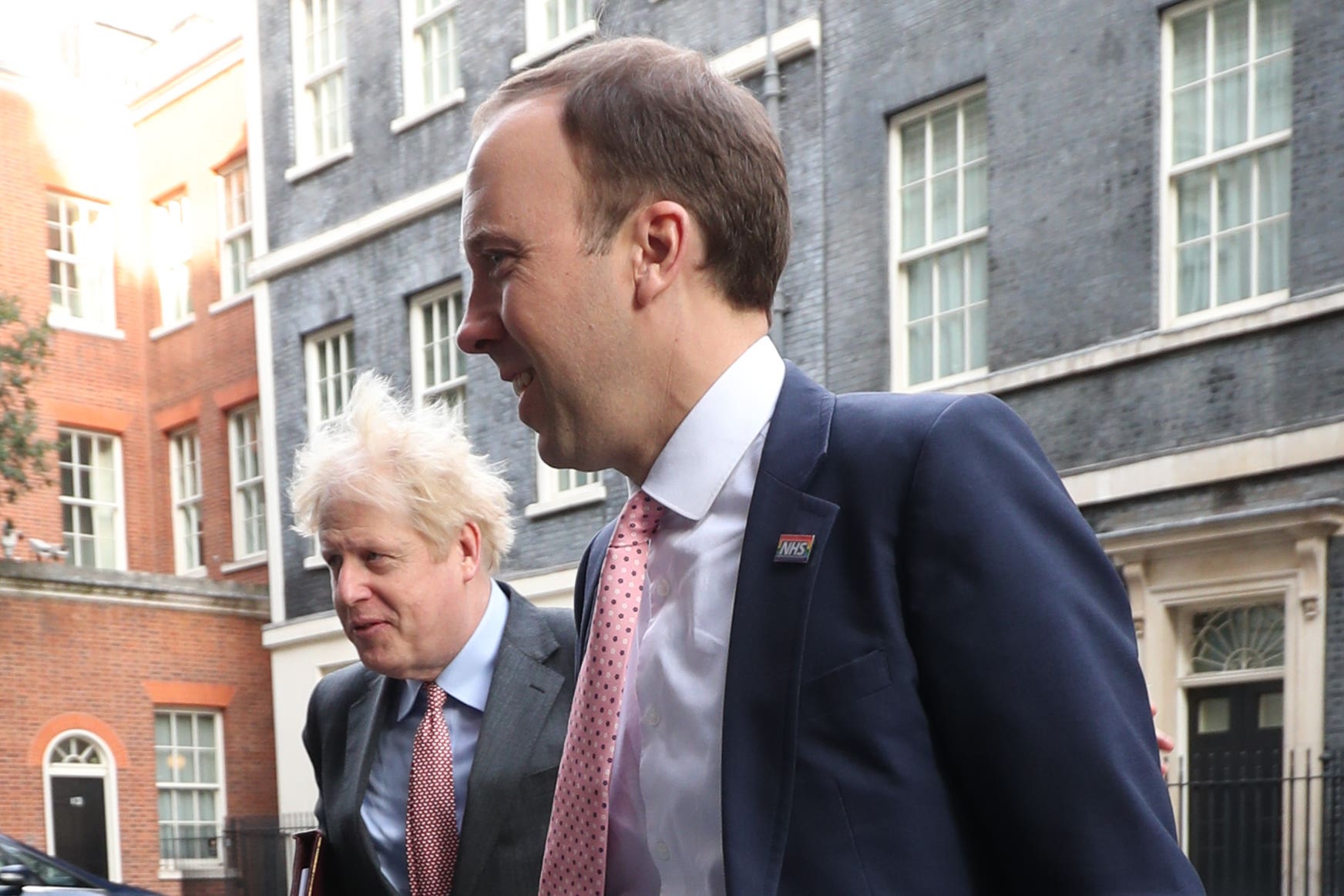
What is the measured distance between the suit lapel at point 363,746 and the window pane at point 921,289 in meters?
8.43

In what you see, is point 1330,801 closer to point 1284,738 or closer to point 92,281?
point 1284,738

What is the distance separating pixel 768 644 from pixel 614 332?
0.32m

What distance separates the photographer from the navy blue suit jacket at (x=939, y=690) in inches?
49.6

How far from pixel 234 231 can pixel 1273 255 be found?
1308 cm

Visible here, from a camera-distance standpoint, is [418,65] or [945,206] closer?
[945,206]

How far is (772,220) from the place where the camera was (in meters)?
1.57

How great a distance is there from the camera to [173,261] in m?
20.4

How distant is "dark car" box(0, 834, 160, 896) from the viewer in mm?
8625

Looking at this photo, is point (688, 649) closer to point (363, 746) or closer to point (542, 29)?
point (363, 746)

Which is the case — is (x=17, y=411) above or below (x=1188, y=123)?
below

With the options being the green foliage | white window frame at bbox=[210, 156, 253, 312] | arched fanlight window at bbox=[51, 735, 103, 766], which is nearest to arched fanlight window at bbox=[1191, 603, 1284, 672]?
arched fanlight window at bbox=[51, 735, 103, 766]

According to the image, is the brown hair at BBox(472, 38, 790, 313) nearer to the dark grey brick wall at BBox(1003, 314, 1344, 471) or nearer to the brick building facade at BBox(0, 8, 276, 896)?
the dark grey brick wall at BBox(1003, 314, 1344, 471)

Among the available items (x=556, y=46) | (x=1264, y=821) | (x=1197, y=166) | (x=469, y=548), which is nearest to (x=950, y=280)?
(x=1197, y=166)

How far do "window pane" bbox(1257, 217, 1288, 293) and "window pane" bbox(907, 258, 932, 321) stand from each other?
2399 millimetres
